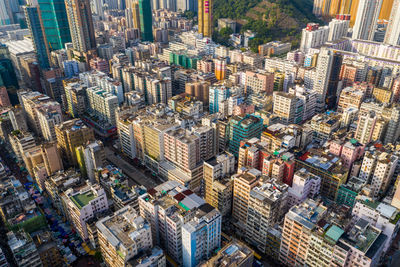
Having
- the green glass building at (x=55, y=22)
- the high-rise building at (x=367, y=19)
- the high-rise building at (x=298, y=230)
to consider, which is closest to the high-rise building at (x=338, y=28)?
the high-rise building at (x=367, y=19)

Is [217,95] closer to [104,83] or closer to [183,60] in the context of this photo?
[104,83]

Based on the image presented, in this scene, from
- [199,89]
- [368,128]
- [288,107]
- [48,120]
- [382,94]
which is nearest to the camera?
[368,128]

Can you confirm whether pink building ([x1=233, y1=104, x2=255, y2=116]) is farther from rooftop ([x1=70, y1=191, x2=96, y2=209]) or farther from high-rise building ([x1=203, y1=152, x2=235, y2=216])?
rooftop ([x1=70, y1=191, x2=96, y2=209])

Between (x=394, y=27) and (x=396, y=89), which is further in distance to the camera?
(x=394, y=27)

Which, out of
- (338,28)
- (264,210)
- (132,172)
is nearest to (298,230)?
(264,210)

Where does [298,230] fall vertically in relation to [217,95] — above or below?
below

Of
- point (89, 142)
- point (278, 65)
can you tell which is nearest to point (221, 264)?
point (89, 142)
